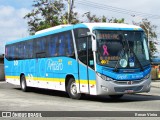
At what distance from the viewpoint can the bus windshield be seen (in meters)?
16.7

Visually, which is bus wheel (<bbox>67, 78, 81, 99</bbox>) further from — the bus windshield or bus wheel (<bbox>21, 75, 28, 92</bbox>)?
bus wheel (<bbox>21, 75, 28, 92</bbox>)

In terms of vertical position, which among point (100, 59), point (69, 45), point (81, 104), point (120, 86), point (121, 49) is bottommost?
point (81, 104)

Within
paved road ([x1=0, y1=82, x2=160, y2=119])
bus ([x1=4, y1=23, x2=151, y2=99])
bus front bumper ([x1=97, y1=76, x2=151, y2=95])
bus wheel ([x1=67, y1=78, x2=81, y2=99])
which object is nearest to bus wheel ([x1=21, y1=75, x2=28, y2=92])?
bus ([x1=4, y1=23, x2=151, y2=99])

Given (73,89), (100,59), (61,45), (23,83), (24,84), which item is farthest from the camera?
(23,83)

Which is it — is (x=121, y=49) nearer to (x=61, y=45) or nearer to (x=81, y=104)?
(x=81, y=104)

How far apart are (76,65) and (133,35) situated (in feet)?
9.10

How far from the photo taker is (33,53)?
2341 cm

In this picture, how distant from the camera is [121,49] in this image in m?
Answer: 17.0

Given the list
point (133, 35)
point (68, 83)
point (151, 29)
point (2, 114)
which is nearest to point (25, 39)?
point (68, 83)

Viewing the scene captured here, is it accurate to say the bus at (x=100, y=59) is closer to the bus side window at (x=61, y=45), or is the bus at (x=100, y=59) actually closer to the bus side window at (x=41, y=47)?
the bus side window at (x=61, y=45)

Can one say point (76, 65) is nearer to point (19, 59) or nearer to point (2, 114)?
point (2, 114)

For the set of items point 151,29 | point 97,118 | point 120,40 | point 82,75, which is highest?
point 151,29

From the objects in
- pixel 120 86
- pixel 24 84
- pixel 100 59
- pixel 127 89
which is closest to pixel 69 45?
pixel 100 59

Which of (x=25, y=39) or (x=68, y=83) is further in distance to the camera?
(x=25, y=39)
